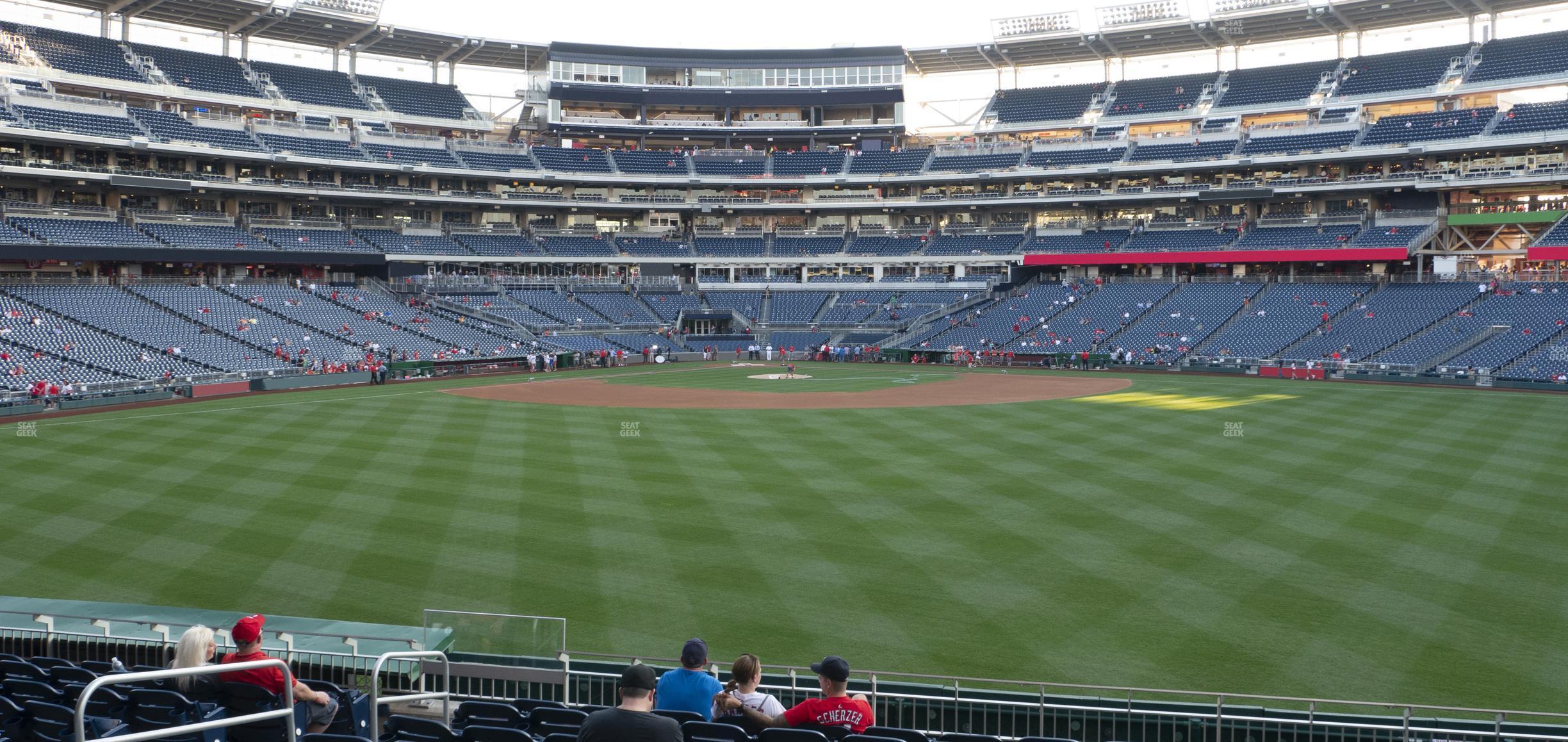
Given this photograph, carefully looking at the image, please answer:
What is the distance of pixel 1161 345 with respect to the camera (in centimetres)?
6328

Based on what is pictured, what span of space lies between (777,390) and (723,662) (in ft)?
119

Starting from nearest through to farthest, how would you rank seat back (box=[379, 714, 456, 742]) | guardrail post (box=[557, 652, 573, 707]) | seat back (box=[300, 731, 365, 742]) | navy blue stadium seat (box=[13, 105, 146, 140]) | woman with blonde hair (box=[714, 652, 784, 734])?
1. seat back (box=[300, 731, 365, 742])
2. seat back (box=[379, 714, 456, 742])
3. woman with blonde hair (box=[714, 652, 784, 734])
4. guardrail post (box=[557, 652, 573, 707])
5. navy blue stadium seat (box=[13, 105, 146, 140])

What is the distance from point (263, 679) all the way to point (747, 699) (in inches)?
146

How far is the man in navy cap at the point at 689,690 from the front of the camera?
7863mm

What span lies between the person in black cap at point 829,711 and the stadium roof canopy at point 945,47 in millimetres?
74800

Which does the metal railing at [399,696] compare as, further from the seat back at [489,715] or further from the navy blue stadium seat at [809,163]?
the navy blue stadium seat at [809,163]

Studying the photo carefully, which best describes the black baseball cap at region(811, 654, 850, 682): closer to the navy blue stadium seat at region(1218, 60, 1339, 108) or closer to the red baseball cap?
the red baseball cap

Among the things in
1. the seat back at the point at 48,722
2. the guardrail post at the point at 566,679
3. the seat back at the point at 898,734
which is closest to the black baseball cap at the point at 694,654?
the seat back at the point at 898,734

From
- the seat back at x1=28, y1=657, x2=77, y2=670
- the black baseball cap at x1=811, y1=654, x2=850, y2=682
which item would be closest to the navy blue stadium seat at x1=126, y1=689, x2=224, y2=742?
the seat back at x1=28, y1=657, x2=77, y2=670

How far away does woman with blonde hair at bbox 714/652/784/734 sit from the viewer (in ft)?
24.5

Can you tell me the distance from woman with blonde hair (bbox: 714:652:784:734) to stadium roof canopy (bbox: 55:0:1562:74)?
74390 millimetres

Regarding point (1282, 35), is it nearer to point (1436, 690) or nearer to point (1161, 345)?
point (1161, 345)

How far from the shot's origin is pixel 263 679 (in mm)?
7312

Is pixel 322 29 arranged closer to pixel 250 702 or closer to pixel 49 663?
pixel 49 663
